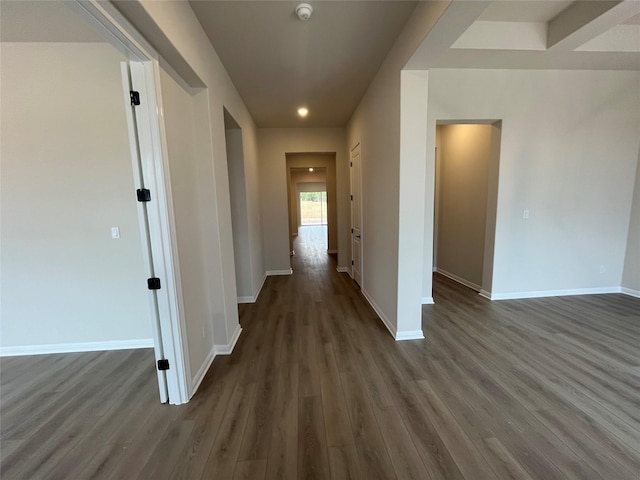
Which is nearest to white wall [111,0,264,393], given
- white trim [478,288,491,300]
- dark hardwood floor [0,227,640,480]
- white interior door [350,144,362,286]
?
dark hardwood floor [0,227,640,480]

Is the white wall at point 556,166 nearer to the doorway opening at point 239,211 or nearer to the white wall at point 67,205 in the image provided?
the doorway opening at point 239,211

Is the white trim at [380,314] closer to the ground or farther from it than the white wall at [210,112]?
closer to the ground

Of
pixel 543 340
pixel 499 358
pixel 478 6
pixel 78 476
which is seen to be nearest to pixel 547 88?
pixel 478 6

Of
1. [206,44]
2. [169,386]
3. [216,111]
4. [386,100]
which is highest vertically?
[206,44]

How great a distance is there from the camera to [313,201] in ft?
53.7

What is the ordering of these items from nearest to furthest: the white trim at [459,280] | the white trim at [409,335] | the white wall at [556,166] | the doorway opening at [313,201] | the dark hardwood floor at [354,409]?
1. the dark hardwood floor at [354,409]
2. the white trim at [409,335]
3. the white wall at [556,166]
4. the white trim at [459,280]
5. the doorway opening at [313,201]

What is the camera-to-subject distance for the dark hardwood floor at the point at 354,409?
1.38 meters

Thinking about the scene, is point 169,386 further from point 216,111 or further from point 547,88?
point 547,88

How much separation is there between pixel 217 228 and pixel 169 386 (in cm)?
127

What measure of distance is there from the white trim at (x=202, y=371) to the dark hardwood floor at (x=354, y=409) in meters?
0.08

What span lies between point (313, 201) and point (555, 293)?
44.7ft

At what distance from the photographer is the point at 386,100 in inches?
107

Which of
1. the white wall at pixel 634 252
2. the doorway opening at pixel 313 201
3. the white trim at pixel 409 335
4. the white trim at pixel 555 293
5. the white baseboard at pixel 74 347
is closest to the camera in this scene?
the white baseboard at pixel 74 347

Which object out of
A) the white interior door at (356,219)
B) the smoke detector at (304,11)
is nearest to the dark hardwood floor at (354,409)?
the white interior door at (356,219)
